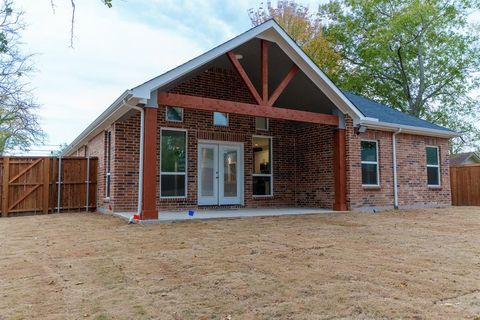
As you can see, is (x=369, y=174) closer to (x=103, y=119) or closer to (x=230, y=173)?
(x=230, y=173)

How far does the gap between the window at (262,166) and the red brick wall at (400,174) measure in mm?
2677

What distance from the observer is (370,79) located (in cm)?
2534

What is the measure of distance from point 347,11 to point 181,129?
20047 mm

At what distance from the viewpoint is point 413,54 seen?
23484 mm

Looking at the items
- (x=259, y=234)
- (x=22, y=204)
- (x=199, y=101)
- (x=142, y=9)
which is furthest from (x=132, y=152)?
(x=142, y=9)

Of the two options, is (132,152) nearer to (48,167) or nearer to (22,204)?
(48,167)

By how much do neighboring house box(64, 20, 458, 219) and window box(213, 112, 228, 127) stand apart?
0.03m

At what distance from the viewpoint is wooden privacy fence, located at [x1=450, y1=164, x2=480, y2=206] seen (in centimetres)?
1441

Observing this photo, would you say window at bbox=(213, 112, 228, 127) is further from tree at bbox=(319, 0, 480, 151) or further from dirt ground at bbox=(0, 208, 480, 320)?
tree at bbox=(319, 0, 480, 151)

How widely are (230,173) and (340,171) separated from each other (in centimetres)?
330

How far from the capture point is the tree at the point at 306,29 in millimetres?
24312

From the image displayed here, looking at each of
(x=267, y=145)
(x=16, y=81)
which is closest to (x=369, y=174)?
(x=267, y=145)

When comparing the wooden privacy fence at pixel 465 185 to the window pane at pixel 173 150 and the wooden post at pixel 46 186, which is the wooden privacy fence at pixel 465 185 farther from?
the wooden post at pixel 46 186

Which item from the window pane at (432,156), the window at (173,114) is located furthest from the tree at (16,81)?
the window pane at (432,156)
